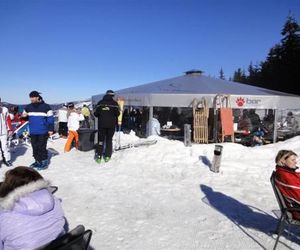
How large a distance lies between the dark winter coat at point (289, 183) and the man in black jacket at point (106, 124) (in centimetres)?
575

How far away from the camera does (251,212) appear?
559cm

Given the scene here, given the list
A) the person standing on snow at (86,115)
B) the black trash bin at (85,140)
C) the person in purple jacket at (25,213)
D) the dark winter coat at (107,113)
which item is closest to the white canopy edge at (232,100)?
the black trash bin at (85,140)

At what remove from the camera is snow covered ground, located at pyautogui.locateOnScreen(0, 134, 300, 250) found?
14.7 ft

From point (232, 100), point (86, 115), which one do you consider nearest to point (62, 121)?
point (86, 115)

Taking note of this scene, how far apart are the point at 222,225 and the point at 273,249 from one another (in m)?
0.98

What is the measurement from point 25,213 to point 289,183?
9.20 ft

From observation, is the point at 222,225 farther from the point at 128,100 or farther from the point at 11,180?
the point at 128,100

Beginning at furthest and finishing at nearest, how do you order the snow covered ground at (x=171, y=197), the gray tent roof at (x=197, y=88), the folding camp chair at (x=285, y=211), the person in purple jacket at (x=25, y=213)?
the gray tent roof at (x=197, y=88) → the snow covered ground at (x=171, y=197) → the folding camp chair at (x=285, y=211) → the person in purple jacket at (x=25, y=213)

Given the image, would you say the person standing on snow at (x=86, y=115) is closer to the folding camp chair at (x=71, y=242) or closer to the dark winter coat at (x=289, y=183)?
the dark winter coat at (x=289, y=183)

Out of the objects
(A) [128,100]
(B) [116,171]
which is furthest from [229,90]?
(B) [116,171]

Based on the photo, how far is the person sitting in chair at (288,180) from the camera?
3.97m

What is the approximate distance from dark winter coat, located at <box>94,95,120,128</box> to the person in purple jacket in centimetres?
665

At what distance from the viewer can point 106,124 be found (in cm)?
923

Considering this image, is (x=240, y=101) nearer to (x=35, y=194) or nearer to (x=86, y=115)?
(x=86, y=115)
